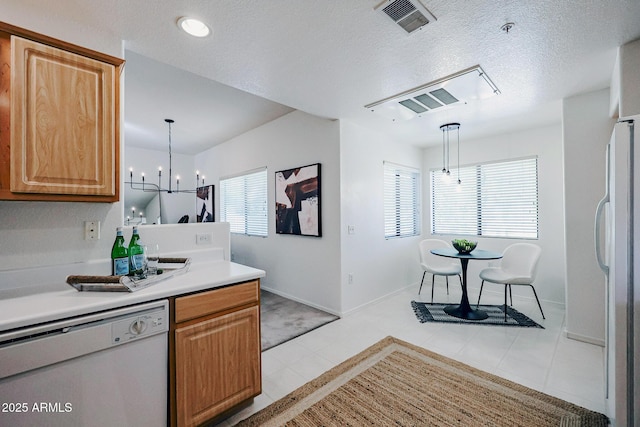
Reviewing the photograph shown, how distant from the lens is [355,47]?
76.9 inches

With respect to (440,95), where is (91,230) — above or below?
below

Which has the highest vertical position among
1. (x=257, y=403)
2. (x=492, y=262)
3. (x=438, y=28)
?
(x=438, y=28)

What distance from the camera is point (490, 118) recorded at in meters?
3.44

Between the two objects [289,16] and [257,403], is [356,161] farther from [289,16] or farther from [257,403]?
[257,403]

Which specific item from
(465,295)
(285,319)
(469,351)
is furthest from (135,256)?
(465,295)

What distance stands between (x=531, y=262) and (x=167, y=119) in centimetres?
547

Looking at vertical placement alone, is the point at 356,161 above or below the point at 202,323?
above

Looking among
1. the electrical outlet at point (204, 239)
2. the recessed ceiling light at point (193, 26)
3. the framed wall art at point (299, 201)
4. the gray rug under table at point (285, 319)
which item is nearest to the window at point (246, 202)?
the framed wall art at point (299, 201)

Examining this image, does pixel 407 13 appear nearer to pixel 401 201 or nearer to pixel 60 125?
pixel 60 125

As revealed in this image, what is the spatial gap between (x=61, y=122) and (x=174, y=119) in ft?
9.83

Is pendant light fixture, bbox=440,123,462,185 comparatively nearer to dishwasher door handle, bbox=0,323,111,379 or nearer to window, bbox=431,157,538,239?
window, bbox=431,157,538,239

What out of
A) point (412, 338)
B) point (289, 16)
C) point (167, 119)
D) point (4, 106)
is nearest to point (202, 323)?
point (4, 106)

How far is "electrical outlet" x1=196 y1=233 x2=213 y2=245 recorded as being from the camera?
7.40 ft

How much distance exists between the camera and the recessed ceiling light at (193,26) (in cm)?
167
